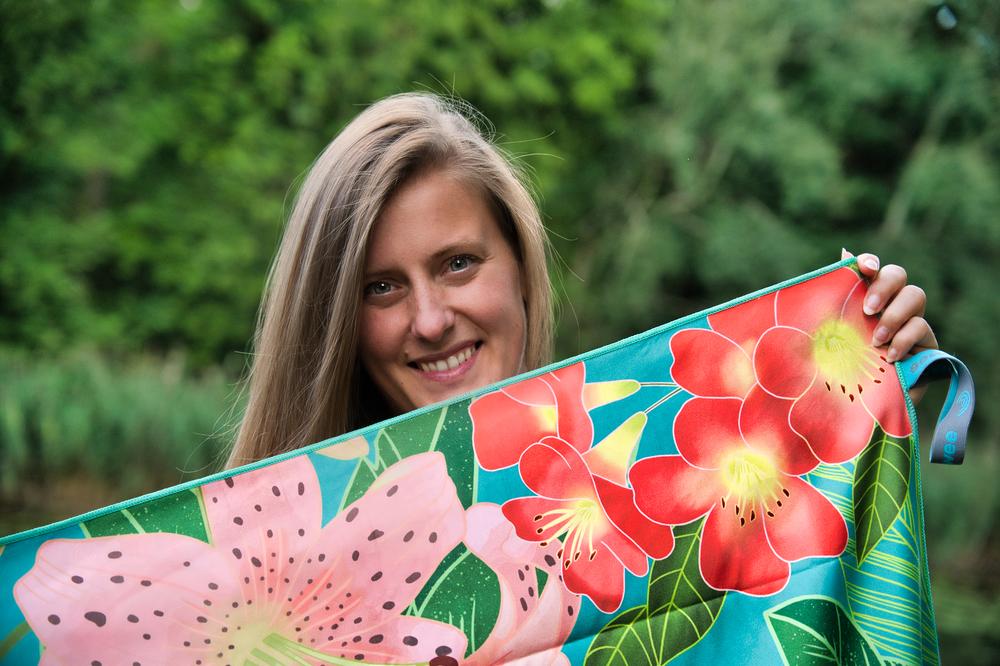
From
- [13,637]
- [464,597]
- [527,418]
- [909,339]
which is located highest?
[909,339]

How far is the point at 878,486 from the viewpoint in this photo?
1.34 meters

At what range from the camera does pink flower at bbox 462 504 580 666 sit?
1.27 meters

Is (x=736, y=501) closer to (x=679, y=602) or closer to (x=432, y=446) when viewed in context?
(x=679, y=602)

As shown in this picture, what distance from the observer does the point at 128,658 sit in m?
1.21

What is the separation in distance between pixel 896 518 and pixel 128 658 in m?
1.09

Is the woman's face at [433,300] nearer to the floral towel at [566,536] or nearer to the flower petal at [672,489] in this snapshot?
the floral towel at [566,536]

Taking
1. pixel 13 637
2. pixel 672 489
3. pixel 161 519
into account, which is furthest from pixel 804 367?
pixel 13 637

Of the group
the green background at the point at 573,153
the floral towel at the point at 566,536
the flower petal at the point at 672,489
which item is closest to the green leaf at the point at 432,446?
the floral towel at the point at 566,536

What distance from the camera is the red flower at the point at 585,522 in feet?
4.26

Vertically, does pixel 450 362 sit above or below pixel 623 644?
above

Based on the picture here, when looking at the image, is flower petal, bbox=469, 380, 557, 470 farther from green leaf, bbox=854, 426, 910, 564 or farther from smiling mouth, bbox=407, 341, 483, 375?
green leaf, bbox=854, 426, 910, 564

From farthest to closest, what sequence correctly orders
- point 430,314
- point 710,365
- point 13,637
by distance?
point 430,314 < point 710,365 < point 13,637

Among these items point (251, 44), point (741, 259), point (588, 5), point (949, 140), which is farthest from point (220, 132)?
point (949, 140)

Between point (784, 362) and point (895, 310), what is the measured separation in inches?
7.5
